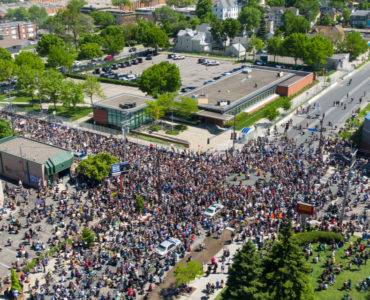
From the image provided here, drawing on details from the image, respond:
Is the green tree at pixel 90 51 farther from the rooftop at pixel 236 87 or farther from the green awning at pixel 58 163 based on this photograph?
the green awning at pixel 58 163

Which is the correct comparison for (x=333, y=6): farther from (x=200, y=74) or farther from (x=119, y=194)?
(x=119, y=194)

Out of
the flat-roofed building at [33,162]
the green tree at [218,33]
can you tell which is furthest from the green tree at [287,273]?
the green tree at [218,33]

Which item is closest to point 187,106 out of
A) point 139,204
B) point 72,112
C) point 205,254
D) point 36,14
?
point 72,112

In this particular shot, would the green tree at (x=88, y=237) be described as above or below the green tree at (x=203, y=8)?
below

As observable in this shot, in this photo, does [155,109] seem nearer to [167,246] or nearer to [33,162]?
[33,162]

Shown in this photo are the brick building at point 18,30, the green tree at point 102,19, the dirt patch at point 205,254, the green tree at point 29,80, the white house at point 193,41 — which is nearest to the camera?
the dirt patch at point 205,254

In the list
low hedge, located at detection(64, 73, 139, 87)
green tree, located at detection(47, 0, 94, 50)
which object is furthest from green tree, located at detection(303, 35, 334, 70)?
green tree, located at detection(47, 0, 94, 50)

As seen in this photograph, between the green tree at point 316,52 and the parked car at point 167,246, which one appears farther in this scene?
the green tree at point 316,52
